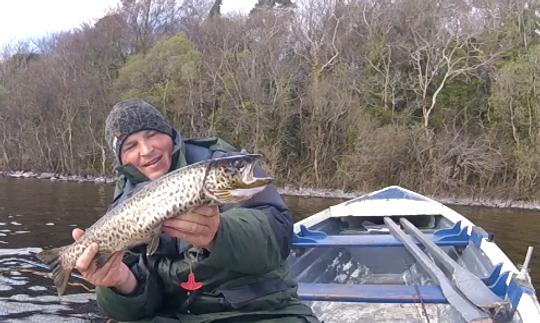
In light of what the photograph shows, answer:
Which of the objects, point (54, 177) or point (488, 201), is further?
point (54, 177)

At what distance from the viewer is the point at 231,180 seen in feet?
7.57

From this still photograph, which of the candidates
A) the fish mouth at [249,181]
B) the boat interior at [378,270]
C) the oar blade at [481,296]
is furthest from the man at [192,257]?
the boat interior at [378,270]

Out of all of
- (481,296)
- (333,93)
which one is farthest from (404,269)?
(333,93)

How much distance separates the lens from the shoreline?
27.6m

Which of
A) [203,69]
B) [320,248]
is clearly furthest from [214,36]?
[320,248]

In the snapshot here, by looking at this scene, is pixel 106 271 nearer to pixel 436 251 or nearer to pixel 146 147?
pixel 146 147

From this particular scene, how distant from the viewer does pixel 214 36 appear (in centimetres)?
4125

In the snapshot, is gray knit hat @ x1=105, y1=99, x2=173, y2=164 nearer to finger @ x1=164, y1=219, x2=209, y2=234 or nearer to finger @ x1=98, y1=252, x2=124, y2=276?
finger @ x1=98, y1=252, x2=124, y2=276

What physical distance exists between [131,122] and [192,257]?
0.93 meters

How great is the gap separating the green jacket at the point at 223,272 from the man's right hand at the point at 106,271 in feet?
0.22

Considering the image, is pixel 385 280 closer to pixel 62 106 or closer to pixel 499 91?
pixel 499 91

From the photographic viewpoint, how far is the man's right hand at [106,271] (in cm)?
279

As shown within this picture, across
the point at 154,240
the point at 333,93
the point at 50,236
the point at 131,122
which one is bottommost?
the point at 50,236

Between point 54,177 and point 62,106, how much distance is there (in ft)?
23.6
